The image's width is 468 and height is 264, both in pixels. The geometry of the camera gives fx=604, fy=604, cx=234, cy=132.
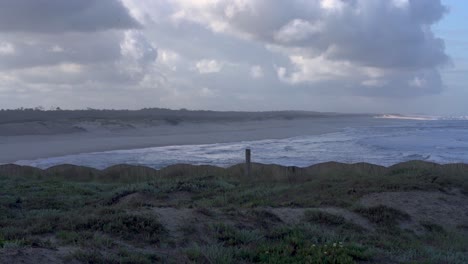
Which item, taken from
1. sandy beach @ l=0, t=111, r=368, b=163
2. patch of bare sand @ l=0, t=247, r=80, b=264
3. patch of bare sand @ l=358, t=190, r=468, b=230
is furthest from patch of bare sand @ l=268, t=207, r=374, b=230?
sandy beach @ l=0, t=111, r=368, b=163

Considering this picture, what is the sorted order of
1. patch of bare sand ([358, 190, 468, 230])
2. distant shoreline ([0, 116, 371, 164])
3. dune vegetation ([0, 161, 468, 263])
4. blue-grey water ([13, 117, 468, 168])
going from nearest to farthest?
dune vegetation ([0, 161, 468, 263]) → patch of bare sand ([358, 190, 468, 230]) → blue-grey water ([13, 117, 468, 168]) → distant shoreline ([0, 116, 371, 164])

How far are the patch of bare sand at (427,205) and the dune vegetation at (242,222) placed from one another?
3 centimetres

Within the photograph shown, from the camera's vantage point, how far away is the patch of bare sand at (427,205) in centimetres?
1193

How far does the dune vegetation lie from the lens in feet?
24.2

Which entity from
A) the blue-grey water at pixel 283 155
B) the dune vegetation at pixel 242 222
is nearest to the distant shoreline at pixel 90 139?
the blue-grey water at pixel 283 155

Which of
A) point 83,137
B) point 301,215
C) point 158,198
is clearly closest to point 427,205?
point 301,215

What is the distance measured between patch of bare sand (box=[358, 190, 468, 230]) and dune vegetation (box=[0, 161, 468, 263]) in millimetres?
29

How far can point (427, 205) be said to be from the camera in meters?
12.9

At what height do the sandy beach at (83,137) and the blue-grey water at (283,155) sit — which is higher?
the sandy beach at (83,137)

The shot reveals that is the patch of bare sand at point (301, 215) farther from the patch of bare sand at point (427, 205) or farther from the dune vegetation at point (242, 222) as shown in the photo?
the patch of bare sand at point (427, 205)

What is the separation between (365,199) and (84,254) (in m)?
7.62

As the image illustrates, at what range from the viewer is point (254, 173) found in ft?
66.6

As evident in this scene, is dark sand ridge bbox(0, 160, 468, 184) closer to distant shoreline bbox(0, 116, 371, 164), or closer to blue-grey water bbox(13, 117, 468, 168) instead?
blue-grey water bbox(13, 117, 468, 168)

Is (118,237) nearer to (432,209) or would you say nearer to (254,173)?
(432,209)
